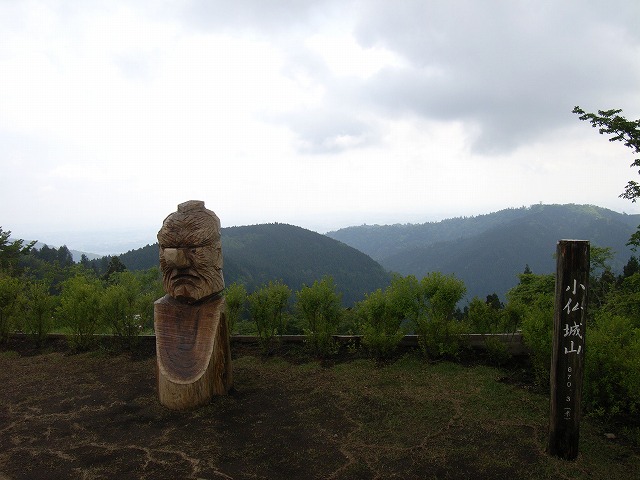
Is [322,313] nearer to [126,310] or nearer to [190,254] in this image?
[190,254]

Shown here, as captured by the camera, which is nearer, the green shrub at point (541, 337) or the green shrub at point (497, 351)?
the green shrub at point (541, 337)

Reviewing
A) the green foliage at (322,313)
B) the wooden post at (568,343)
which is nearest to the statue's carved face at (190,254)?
the green foliage at (322,313)

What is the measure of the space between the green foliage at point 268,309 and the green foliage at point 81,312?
284 centimetres

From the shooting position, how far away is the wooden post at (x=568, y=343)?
389cm

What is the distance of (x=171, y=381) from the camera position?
17.5ft

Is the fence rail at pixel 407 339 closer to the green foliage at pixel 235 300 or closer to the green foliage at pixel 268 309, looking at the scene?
the green foliage at pixel 268 309

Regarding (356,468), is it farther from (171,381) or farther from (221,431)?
(171,381)

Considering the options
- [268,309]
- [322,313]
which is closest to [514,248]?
[322,313]

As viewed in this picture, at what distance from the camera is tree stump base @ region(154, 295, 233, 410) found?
211 inches

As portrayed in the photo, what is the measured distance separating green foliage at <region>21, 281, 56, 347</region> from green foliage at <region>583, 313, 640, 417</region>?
8817mm

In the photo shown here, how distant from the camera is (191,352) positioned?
5582 mm

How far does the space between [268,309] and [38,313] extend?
4542 mm

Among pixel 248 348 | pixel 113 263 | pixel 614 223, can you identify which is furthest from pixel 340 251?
pixel 614 223

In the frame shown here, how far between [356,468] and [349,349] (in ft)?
10.4
